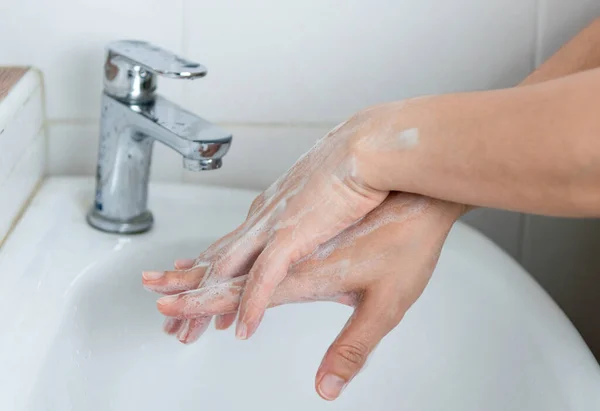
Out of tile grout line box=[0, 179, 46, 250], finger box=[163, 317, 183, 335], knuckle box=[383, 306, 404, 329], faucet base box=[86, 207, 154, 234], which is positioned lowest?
finger box=[163, 317, 183, 335]

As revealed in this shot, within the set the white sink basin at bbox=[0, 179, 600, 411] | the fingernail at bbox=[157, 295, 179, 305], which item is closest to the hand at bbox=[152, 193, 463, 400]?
the fingernail at bbox=[157, 295, 179, 305]

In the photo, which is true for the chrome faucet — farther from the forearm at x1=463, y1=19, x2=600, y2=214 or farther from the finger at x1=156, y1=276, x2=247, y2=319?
the forearm at x1=463, y1=19, x2=600, y2=214

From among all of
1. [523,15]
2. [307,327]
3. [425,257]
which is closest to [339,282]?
[425,257]

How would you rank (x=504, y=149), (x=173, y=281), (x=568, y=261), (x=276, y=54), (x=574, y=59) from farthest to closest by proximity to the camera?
(x=568, y=261) < (x=276, y=54) < (x=574, y=59) < (x=173, y=281) < (x=504, y=149)

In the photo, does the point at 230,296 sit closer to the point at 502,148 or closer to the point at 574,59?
the point at 502,148

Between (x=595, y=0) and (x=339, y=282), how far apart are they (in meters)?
0.48

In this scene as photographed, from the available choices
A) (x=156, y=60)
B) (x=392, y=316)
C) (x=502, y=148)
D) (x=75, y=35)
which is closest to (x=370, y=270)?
(x=392, y=316)

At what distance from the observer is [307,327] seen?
733 millimetres

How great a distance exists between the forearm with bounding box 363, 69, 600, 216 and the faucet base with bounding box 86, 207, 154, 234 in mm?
283

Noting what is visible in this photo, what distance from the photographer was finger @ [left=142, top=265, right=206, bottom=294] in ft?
1.91

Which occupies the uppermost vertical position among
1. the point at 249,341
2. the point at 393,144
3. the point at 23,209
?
the point at 393,144

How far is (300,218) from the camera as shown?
1.77 ft

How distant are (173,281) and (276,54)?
305 millimetres

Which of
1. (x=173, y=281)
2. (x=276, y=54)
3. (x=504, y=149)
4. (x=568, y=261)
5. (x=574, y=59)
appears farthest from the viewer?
(x=568, y=261)
